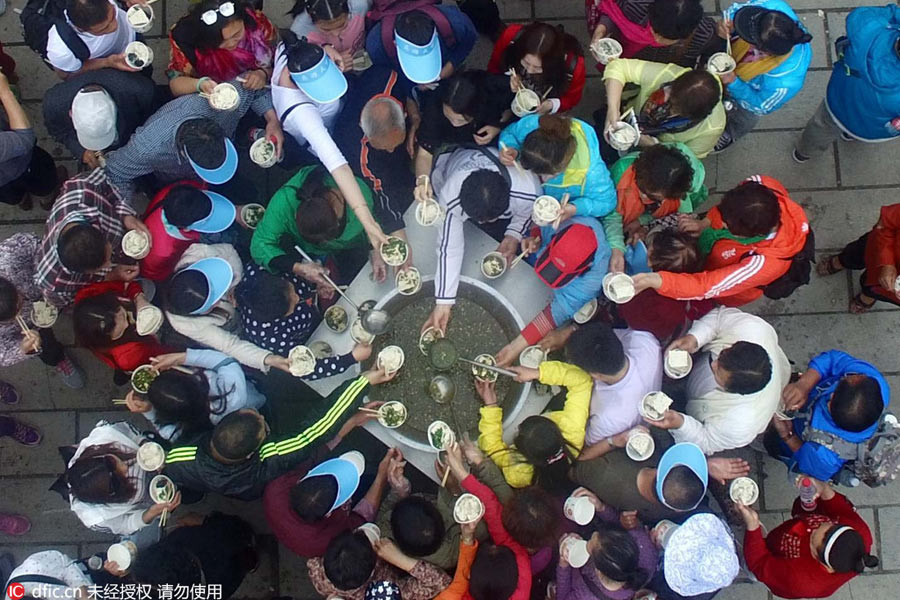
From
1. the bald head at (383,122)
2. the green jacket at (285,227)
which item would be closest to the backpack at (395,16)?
the bald head at (383,122)

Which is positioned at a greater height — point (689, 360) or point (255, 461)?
point (689, 360)

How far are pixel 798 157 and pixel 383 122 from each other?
3064 mm

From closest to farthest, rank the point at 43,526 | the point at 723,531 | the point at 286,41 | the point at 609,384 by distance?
the point at 723,531
the point at 609,384
the point at 286,41
the point at 43,526

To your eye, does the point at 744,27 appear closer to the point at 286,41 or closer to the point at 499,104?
the point at 499,104

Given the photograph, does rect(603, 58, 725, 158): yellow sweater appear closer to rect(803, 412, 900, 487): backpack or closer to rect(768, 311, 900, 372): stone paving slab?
rect(768, 311, 900, 372): stone paving slab

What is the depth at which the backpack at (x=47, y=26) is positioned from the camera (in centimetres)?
368

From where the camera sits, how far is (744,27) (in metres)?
3.61

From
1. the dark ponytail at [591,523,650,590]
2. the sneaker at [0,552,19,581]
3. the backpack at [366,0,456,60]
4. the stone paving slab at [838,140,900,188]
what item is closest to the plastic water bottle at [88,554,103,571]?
the sneaker at [0,552,19,581]

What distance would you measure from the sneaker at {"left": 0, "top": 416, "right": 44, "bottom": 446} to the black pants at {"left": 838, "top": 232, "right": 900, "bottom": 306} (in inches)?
217

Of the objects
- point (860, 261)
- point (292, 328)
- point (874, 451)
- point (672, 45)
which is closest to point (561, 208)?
point (672, 45)

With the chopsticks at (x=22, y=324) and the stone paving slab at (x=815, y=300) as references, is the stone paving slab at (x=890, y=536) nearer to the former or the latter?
the stone paving slab at (x=815, y=300)

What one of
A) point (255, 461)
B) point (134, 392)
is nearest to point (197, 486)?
point (255, 461)

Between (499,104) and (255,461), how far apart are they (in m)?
2.33

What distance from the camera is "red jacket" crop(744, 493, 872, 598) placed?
3.44m
